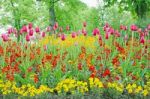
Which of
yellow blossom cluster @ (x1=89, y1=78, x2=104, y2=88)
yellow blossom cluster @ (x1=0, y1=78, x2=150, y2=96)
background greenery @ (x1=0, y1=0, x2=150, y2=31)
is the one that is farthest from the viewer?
background greenery @ (x1=0, y1=0, x2=150, y2=31)

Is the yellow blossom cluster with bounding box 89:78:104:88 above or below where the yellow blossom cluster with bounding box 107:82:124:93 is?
above

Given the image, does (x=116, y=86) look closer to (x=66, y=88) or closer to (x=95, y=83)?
(x=95, y=83)

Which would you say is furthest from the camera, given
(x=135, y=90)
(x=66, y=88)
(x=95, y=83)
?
(x=135, y=90)

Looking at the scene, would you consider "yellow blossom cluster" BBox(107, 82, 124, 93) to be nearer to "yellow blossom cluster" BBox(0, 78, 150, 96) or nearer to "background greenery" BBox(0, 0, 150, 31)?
"yellow blossom cluster" BBox(0, 78, 150, 96)

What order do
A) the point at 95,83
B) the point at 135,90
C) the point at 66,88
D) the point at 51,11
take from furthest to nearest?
the point at 51,11, the point at 135,90, the point at 95,83, the point at 66,88

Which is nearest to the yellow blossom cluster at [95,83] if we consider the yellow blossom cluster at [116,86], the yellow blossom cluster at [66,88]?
the yellow blossom cluster at [66,88]

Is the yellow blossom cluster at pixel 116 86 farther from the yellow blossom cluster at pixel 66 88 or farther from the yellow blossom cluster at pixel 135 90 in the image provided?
the yellow blossom cluster at pixel 135 90

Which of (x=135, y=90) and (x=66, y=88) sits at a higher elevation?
(x=66, y=88)

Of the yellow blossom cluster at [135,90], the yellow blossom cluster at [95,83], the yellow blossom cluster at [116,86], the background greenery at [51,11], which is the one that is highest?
the background greenery at [51,11]

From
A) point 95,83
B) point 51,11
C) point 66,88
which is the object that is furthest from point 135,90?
point 51,11

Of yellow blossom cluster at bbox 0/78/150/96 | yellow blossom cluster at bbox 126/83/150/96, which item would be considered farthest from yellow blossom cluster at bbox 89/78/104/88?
yellow blossom cluster at bbox 126/83/150/96

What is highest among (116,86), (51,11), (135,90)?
(51,11)

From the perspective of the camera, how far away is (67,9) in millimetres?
32469

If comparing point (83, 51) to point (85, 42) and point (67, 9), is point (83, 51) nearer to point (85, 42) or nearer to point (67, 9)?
point (85, 42)
